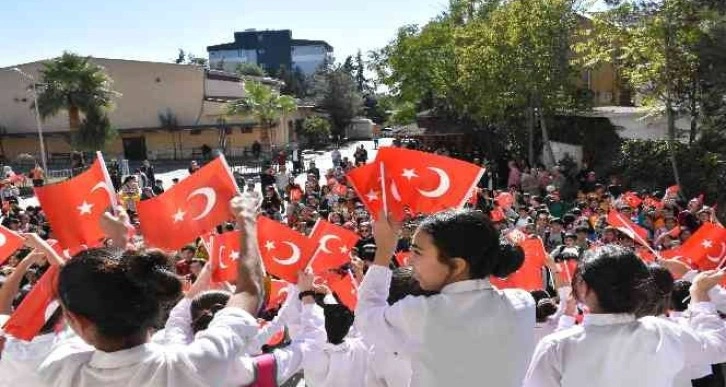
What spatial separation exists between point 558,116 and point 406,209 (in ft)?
63.9

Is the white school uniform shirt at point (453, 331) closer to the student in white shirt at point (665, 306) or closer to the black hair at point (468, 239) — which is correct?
the black hair at point (468, 239)

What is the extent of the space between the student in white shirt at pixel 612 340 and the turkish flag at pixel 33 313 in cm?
200

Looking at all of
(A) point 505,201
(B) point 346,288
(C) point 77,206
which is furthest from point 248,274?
(A) point 505,201

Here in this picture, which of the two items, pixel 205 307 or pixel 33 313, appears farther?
pixel 205 307

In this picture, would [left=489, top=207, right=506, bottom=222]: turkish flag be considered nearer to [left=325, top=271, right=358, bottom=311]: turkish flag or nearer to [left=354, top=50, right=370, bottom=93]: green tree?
[left=325, top=271, right=358, bottom=311]: turkish flag

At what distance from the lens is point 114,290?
173cm

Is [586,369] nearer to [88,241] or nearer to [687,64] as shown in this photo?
[88,241]

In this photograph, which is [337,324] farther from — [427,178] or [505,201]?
[505,201]

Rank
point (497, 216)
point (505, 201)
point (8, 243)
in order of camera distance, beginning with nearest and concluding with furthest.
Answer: point (8, 243) → point (497, 216) → point (505, 201)

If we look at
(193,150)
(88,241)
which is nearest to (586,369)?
(88,241)

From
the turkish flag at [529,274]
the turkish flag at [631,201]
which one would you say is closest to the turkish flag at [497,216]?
the turkish flag at [631,201]

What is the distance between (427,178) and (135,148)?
40.8 meters

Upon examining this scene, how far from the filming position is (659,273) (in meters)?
3.01

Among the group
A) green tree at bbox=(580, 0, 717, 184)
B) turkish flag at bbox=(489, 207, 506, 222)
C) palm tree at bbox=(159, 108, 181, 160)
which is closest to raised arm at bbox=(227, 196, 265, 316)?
turkish flag at bbox=(489, 207, 506, 222)
